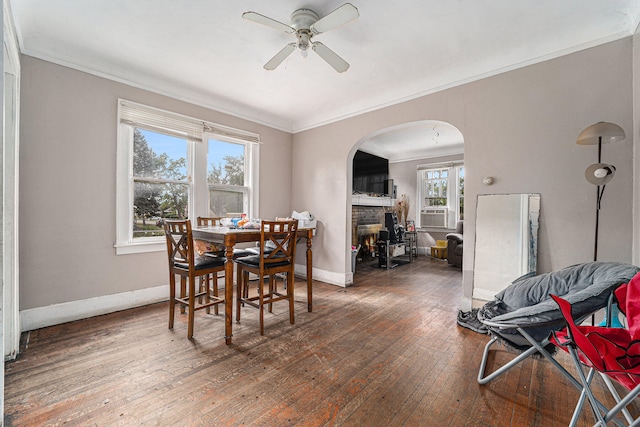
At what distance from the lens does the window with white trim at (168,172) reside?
126 inches

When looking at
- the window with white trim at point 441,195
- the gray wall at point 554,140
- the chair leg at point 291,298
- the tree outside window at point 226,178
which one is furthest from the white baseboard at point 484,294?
the window with white trim at point 441,195

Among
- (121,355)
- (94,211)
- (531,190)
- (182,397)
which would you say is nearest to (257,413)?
(182,397)

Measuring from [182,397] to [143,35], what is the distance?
2957 mm

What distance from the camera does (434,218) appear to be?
7152 mm

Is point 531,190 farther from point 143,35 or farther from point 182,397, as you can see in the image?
point 143,35

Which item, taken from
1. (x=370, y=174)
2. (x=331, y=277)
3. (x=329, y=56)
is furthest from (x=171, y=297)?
(x=370, y=174)

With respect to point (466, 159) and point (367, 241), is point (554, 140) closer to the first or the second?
point (466, 159)

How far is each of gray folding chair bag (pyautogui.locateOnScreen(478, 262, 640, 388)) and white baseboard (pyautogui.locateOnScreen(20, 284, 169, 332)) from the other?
3.42 m

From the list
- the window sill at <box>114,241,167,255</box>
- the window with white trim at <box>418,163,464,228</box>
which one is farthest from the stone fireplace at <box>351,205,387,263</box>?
the window sill at <box>114,241,167,255</box>

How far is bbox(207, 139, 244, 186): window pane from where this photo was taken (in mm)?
4016

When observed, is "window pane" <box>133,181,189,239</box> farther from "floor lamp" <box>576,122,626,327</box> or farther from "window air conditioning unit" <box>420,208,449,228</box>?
"window air conditioning unit" <box>420,208,449,228</box>

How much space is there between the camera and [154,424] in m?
1.48

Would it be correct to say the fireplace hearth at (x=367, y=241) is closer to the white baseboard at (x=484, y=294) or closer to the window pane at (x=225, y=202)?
the window pane at (x=225, y=202)

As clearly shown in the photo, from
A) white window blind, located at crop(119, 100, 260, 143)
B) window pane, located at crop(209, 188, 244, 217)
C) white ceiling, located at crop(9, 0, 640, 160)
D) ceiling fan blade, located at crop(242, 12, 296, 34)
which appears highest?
white ceiling, located at crop(9, 0, 640, 160)
